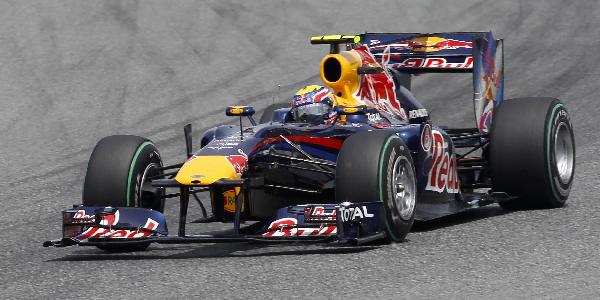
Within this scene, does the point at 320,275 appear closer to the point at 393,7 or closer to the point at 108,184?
the point at 108,184

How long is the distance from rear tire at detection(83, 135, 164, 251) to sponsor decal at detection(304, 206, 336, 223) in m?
1.55

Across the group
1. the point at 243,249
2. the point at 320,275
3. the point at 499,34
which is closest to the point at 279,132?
the point at 243,249

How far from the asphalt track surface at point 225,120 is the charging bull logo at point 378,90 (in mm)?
1096

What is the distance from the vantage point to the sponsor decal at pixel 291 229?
9.70m

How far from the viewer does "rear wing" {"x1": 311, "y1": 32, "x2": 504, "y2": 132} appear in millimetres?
12641

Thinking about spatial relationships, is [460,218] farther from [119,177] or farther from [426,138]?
[119,177]

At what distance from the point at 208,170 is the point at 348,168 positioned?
3.41ft

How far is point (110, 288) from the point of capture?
888 centimetres

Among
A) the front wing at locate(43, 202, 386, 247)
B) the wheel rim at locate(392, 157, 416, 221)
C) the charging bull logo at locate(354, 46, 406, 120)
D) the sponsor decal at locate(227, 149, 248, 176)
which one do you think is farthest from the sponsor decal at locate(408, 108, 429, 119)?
the front wing at locate(43, 202, 386, 247)

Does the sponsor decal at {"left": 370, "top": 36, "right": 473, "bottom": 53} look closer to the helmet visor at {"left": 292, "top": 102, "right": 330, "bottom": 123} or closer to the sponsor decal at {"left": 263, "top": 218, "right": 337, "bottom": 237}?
the helmet visor at {"left": 292, "top": 102, "right": 330, "bottom": 123}

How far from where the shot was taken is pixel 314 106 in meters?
11.4

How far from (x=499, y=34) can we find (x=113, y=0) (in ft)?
22.4

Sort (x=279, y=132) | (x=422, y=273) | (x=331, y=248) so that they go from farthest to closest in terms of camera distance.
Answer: (x=279, y=132) → (x=331, y=248) → (x=422, y=273)

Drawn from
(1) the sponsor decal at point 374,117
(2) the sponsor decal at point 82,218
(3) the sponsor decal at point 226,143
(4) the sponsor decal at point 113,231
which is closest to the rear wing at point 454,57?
(1) the sponsor decal at point 374,117
